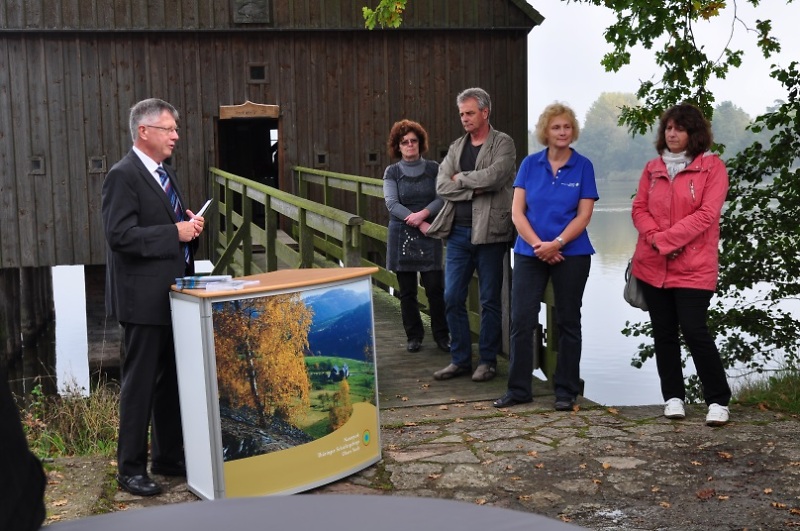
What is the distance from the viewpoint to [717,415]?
5.70 metres

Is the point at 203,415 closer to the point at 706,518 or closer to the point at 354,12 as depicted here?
the point at 706,518

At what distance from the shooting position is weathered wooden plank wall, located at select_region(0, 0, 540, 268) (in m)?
14.3

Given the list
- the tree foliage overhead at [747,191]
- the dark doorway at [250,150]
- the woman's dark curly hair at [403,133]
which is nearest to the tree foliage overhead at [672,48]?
the tree foliage overhead at [747,191]

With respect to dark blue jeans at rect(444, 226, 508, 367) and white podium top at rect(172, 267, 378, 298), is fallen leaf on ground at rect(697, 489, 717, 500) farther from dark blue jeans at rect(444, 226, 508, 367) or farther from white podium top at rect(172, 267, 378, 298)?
dark blue jeans at rect(444, 226, 508, 367)

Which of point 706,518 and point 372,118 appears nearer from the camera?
point 706,518

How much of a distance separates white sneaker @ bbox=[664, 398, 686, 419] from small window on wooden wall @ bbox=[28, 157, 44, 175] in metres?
10.7

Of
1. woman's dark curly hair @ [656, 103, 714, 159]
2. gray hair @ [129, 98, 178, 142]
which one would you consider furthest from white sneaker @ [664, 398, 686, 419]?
gray hair @ [129, 98, 178, 142]

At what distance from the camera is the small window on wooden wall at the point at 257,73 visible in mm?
14742

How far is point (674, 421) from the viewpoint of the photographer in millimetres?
5828

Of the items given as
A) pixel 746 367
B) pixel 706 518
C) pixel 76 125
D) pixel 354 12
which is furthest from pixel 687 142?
pixel 76 125

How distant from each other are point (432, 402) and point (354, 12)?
9302mm

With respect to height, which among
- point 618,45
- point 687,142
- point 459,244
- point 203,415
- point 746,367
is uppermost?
point 618,45

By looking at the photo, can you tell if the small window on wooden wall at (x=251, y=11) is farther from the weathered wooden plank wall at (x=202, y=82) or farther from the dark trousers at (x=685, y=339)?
the dark trousers at (x=685, y=339)

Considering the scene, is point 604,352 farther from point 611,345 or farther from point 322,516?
point 322,516
